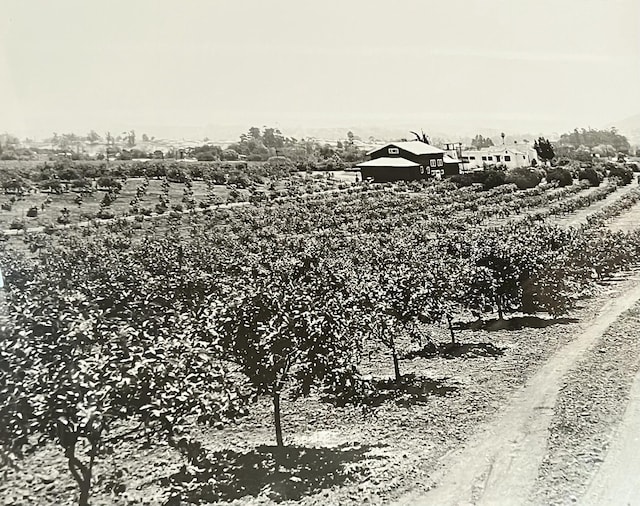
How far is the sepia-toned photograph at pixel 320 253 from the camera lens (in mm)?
3092

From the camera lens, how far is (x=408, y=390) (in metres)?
4.09

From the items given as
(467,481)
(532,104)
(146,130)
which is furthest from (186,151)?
(532,104)

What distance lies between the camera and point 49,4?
3281mm

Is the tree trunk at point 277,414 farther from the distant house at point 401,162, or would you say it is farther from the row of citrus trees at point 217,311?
the distant house at point 401,162

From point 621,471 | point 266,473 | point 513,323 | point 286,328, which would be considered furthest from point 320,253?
point 621,471

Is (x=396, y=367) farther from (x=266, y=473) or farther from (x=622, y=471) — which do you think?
(x=622, y=471)

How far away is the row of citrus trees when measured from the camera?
113 inches

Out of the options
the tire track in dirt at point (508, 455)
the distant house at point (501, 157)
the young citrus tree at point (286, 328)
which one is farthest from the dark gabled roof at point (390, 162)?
the tire track in dirt at point (508, 455)

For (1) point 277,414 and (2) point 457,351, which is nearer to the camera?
(1) point 277,414

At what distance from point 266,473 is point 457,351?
1.87m

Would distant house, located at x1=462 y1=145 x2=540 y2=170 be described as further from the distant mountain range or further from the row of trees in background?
the distant mountain range

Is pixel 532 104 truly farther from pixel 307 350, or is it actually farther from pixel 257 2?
pixel 307 350

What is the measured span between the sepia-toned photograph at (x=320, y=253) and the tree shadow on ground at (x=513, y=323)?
24mm

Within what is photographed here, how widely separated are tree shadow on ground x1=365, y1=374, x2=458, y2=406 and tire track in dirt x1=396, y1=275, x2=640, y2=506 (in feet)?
1.37
